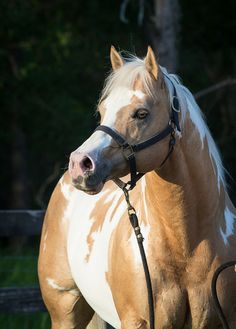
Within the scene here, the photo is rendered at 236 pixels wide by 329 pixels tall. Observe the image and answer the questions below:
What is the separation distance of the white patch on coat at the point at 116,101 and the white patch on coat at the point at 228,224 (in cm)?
84

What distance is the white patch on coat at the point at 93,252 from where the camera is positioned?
4.61 m

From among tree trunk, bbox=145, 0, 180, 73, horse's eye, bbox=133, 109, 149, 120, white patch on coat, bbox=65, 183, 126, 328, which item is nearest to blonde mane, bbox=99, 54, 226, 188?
horse's eye, bbox=133, 109, 149, 120

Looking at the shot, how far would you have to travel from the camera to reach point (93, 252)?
15.7ft

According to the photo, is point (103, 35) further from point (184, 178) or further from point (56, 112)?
point (184, 178)

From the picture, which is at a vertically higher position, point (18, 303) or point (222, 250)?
point (222, 250)

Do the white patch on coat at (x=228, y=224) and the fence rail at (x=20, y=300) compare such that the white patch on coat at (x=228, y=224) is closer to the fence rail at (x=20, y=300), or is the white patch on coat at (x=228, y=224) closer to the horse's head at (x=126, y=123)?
the horse's head at (x=126, y=123)

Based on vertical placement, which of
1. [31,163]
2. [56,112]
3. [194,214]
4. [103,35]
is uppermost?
[194,214]

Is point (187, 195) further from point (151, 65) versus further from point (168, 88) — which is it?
point (151, 65)

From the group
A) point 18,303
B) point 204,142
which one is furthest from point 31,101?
point 204,142

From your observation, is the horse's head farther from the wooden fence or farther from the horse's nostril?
the wooden fence

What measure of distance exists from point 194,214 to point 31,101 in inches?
519

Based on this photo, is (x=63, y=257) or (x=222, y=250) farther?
(x=63, y=257)

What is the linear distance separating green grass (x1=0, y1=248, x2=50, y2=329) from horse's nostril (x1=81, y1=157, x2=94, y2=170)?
3294mm

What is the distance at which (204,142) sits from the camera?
13.8ft
